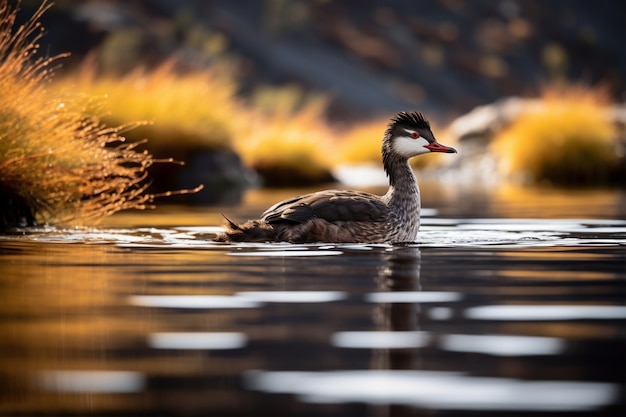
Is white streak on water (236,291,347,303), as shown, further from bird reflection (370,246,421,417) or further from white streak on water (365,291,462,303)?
bird reflection (370,246,421,417)

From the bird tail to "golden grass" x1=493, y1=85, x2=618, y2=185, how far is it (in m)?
15.7

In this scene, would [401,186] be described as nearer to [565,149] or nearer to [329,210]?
[329,210]

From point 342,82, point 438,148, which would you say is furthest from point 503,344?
point 342,82

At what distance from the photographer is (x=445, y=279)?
736 centimetres

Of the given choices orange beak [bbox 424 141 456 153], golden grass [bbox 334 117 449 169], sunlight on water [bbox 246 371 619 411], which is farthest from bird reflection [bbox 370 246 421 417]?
golden grass [bbox 334 117 449 169]

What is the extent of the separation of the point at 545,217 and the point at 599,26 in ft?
282

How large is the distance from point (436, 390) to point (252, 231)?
18.7 feet

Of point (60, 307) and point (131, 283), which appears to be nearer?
point (60, 307)

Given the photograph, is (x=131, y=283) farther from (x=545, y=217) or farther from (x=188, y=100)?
(x=188, y=100)

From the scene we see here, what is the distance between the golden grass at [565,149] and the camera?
981 inches

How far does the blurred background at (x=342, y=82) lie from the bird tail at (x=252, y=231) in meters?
3.06

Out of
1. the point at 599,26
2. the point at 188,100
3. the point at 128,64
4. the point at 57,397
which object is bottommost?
the point at 57,397

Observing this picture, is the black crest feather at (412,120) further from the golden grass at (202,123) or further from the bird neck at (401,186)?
the golden grass at (202,123)

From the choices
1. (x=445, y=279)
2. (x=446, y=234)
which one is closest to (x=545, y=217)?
(x=446, y=234)
